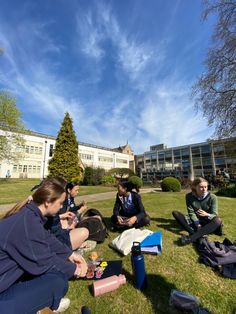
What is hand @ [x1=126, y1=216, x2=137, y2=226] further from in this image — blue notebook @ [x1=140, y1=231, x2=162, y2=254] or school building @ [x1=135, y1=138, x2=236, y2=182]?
school building @ [x1=135, y1=138, x2=236, y2=182]

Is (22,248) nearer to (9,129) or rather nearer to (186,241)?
(186,241)

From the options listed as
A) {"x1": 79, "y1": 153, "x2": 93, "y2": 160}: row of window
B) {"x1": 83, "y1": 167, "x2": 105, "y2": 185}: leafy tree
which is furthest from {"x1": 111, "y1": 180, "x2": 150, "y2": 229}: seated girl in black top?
{"x1": 79, "y1": 153, "x2": 93, "y2": 160}: row of window

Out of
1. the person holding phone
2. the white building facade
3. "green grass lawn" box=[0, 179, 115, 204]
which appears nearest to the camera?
the person holding phone

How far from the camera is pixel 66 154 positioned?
2200 cm

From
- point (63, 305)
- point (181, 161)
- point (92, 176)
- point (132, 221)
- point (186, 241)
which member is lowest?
point (63, 305)

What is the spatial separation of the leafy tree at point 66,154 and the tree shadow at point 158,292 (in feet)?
64.2

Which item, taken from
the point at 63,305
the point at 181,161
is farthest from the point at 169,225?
the point at 181,161

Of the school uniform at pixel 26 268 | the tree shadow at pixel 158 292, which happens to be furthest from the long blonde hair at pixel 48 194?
the tree shadow at pixel 158 292

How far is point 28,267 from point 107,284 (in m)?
1.15

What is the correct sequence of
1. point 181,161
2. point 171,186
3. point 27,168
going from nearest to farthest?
point 171,186 → point 27,168 → point 181,161

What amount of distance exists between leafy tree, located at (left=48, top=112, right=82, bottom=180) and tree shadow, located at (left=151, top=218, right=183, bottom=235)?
16958mm

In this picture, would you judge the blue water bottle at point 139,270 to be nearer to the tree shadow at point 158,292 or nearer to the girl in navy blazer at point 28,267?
the tree shadow at point 158,292

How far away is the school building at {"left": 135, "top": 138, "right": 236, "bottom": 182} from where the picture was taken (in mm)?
55569

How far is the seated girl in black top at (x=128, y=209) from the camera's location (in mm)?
4550
